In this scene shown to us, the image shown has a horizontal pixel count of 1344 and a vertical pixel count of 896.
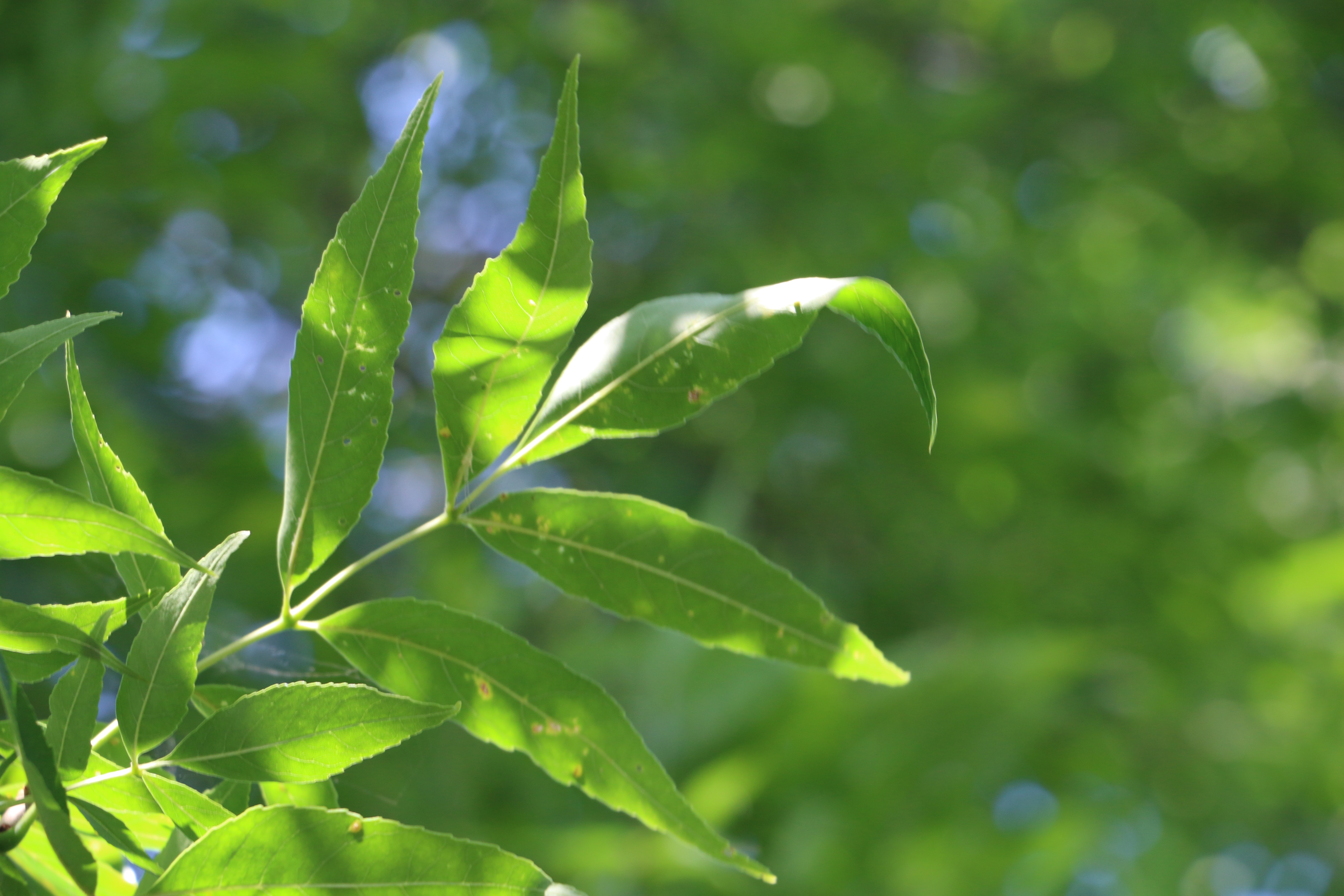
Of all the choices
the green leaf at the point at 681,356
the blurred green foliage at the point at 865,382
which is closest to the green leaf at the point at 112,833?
the green leaf at the point at 681,356

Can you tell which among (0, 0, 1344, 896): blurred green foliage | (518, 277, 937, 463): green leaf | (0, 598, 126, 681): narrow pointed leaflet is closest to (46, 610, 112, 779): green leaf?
(0, 598, 126, 681): narrow pointed leaflet

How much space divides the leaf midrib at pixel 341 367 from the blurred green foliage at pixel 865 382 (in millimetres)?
729

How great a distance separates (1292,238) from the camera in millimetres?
1956

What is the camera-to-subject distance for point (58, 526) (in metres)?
0.20

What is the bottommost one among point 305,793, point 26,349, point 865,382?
point 865,382

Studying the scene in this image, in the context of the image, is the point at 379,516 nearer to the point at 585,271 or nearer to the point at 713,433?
the point at 713,433

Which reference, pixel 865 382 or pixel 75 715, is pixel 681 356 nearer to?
pixel 75 715

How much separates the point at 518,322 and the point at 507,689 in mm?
85

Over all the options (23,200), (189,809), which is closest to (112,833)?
(189,809)

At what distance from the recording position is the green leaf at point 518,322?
22 cm

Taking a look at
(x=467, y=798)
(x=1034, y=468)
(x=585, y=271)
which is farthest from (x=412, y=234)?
(x=1034, y=468)

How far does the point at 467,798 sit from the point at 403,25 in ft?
3.27

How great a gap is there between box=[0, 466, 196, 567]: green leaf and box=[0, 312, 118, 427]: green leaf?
15 millimetres

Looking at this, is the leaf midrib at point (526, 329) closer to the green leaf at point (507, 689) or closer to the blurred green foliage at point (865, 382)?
the green leaf at point (507, 689)
